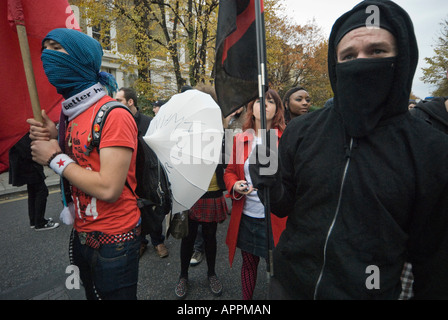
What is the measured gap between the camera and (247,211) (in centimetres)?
217

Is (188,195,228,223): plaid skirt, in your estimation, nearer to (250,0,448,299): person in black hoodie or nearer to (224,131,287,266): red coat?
(224,131,287,266): red coat

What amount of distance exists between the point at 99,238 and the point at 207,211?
119 centimetres

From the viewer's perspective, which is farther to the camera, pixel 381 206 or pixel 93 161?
pixel 93 161

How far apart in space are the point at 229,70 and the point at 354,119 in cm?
65

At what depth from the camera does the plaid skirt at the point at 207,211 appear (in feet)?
7.96

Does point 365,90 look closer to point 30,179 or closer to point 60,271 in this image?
point 60,271

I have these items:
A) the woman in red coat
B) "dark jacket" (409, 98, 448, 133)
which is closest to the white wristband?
the woman in red coat

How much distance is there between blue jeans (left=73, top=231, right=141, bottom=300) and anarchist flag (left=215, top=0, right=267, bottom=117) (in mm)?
1001

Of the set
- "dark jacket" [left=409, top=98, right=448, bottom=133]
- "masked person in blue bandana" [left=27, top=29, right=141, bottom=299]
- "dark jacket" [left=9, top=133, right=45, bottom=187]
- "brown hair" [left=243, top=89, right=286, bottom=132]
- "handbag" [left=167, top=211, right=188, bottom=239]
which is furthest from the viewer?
"dark jacket" [left=9, top=133, right=45, bottom=187]

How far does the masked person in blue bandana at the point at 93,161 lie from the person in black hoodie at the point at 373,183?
3.17 feet

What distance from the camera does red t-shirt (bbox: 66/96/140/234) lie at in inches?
51.6

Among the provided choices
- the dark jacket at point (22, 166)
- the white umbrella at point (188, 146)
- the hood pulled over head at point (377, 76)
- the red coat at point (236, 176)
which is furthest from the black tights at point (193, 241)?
the dark jacket at point (22, 166)

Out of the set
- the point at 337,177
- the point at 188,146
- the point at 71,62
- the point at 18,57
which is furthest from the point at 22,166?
the point at 337,177

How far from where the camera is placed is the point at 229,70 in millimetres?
1241
